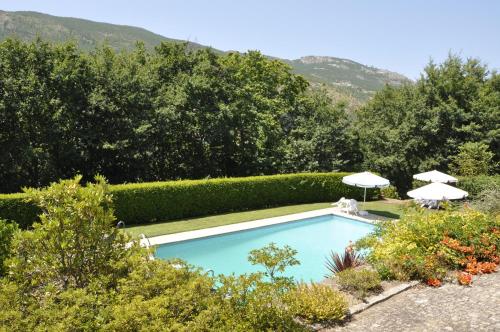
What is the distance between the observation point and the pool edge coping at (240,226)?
1486cm

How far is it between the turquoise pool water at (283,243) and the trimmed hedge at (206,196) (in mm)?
3643

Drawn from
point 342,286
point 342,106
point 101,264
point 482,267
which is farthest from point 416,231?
point 342,106

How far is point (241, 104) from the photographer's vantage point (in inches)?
986

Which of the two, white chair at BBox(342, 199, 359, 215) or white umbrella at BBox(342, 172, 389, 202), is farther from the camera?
white chair at BBox(342, 199, 359, 215)

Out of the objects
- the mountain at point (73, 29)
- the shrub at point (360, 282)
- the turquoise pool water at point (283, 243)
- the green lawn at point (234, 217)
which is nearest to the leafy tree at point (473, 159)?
the green lawn at point (234, 217)

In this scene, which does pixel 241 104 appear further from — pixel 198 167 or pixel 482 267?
pixel 482 267

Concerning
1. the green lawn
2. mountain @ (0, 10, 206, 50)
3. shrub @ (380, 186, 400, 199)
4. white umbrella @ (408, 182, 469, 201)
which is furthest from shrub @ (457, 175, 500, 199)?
mountain @ (0, 10, 206, 50)

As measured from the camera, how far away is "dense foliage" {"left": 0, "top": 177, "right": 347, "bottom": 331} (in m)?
5.15

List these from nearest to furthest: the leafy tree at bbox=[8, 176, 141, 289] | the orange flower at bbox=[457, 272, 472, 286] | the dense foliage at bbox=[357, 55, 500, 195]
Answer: the leafy tree at bbox=[8, 176, 141, 289] → the orange flower at bbox=[457, 272, 472, 286] → the dense foliage at bbox=[357, 55, 500, 195]

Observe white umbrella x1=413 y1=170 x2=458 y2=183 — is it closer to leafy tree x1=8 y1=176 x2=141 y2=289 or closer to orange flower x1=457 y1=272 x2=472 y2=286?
orange flower x1=457 y1=272 x2=472 y2=286

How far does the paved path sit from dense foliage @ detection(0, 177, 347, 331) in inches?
30.5

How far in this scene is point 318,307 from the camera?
6.98m

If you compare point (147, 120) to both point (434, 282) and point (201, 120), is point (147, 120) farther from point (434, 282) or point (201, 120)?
point (434, 282)

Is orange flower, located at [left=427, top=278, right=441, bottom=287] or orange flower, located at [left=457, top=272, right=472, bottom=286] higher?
orange flower, located at [left=457, top=272, right=472, bottom=286]
